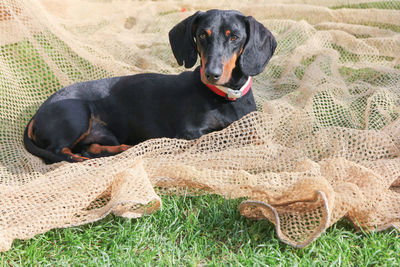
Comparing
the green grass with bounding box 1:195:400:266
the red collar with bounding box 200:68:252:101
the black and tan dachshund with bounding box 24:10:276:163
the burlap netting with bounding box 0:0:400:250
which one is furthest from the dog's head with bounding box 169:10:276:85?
the green grass with bounding box 1:195:400:266

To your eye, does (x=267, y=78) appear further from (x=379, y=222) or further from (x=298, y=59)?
(x=379, y=222)

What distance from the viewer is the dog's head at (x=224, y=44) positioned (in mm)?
3312

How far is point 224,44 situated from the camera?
11.1 feet

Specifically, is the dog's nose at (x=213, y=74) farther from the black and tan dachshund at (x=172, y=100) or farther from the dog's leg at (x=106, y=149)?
the dog's leg at (x=106, y=149)

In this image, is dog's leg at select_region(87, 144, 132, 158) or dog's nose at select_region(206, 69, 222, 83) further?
dog's leg at select_region(87, 144, 132, 158)

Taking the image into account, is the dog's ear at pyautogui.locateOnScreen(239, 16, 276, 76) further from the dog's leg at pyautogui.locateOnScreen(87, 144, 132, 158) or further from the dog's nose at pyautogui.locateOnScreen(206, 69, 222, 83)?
the dog's leg at pyautogui.locateOnScreen(87, 144, 132, 158)

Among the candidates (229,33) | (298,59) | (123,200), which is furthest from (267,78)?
(123,200)

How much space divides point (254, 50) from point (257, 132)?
727 mm

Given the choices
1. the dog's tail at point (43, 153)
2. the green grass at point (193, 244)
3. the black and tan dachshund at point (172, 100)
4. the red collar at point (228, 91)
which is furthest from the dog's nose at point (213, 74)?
the dog's tail at point (43, 153)

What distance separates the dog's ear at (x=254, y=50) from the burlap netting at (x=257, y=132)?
0.35m

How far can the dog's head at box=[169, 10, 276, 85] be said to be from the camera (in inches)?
130

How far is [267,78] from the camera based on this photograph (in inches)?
197

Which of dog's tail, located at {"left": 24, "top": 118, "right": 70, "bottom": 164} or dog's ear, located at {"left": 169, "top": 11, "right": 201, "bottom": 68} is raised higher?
dog's ear, located at {"left": 169, "top": 11, "right": 201, "bottom": 68}

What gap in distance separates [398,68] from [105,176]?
3579 mm
